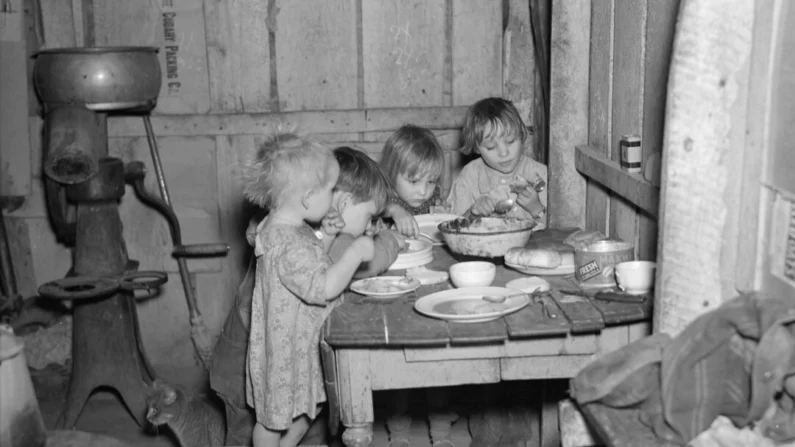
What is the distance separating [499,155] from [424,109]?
0.98 meters

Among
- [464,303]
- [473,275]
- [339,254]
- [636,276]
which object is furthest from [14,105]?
[636,276]

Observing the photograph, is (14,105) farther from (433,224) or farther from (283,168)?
(283,168)

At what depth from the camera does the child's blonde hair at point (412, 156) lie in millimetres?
4031

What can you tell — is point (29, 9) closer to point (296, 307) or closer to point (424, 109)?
point (424, 109)

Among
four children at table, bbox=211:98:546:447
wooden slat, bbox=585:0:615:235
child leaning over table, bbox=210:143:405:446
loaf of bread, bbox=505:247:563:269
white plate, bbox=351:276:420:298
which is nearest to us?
white plate, bbox=351:276:420:298

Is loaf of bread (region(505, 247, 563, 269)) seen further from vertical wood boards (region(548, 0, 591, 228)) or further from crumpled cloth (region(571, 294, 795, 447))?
crumpled cloth (region(571, 294, 795, 447))

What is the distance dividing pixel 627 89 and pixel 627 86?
0.03 ft

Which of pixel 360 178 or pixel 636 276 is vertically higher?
pixel 360 178

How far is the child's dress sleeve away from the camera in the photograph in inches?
111

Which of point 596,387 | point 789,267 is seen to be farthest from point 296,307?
point 789,267

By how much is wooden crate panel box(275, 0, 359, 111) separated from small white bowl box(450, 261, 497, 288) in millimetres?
2474

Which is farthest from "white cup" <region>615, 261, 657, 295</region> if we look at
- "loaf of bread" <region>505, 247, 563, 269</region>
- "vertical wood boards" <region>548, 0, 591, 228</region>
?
"vertical wood boards" <region>548, 0, 591, 228</region>

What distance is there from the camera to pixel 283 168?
299 centimetres

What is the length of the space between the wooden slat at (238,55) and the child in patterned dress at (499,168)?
134 cm
